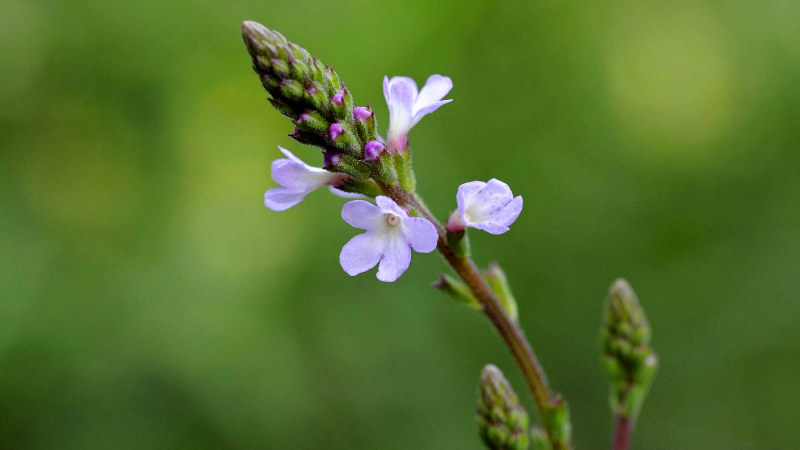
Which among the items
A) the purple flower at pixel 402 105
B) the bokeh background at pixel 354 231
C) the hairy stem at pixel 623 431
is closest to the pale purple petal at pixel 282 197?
the purple flower at pixel 402 105

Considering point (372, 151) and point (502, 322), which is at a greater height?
point (372, 151)

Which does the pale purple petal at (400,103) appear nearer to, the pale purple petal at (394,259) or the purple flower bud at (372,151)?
the purple flower bud at (372,151)

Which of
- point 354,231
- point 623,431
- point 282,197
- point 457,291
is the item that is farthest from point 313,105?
point 354,231

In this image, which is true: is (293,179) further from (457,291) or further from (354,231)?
(354,231)

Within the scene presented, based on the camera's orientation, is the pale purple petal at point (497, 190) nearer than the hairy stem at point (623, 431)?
Yes

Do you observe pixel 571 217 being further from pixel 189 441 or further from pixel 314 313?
pixel 189 441

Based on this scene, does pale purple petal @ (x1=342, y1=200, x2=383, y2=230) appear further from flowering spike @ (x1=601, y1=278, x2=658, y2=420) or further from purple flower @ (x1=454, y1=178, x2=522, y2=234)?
flowering spike @ (x1=601, y1=278, x2=658, y2=420)
